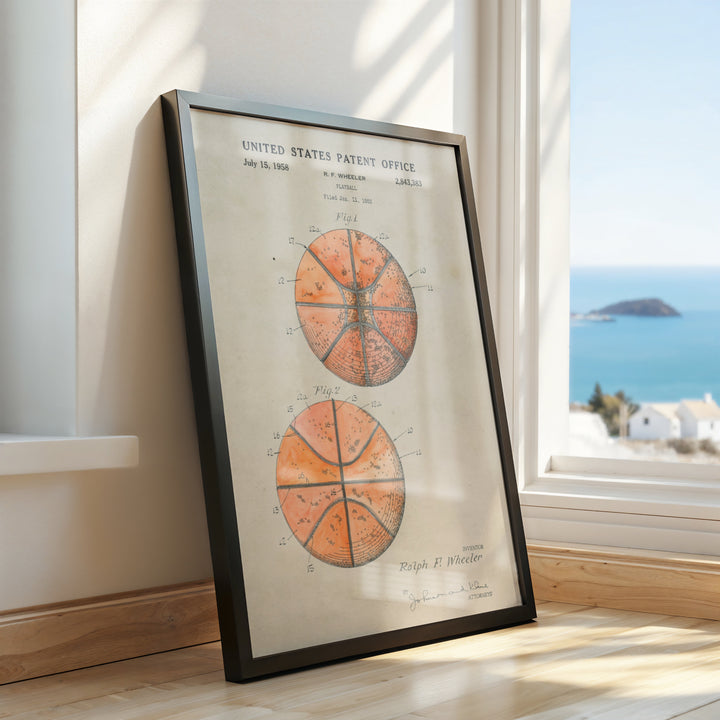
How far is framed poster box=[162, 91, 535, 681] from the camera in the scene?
1.70 m

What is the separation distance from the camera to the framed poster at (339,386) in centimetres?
170

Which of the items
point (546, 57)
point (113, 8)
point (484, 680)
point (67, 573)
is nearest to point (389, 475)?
point (484, 680)

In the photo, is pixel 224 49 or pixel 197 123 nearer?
pixel 197 123

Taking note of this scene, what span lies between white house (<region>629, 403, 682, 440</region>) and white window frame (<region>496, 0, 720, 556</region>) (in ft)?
1.05

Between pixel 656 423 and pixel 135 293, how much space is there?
1.63 meters

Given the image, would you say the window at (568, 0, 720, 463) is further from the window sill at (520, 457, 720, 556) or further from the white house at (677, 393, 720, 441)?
the window sill at (520, 457, 720, 556)

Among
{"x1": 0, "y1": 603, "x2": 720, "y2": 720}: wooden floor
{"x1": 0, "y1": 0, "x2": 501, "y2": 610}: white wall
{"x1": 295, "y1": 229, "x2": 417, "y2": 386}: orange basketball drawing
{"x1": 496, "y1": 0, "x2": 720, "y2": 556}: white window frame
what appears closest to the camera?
{"x1": 0, "y1": 603, "x2": 720, "y2": 720}: wooden floor

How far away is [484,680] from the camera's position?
5.35 feet

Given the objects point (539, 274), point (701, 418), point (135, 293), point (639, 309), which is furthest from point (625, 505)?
point (135, 293)

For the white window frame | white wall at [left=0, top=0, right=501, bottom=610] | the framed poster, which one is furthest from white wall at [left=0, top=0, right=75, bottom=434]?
the white window frame

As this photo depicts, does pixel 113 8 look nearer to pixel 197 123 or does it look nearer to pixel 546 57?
pixel 197 123

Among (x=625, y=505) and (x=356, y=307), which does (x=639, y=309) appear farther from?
(x=356, y=307)

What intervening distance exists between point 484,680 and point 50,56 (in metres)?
1.34

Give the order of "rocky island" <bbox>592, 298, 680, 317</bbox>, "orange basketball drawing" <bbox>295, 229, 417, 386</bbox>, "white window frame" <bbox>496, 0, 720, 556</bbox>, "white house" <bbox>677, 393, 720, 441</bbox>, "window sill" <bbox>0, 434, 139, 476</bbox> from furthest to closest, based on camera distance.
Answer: "rocky island" <bbox>592, 298, 680, 317</bbox>, "white house" <bbox>677, 393, 720, 441</bbox>, "white window frame" <bbox>496, 0, 720, 556</bbox>, "orange basketball drawing" <bbox>295, 229, 417, 386</bbox>, "window sill" <bbox>0, 434, 139, 476</bbox>
